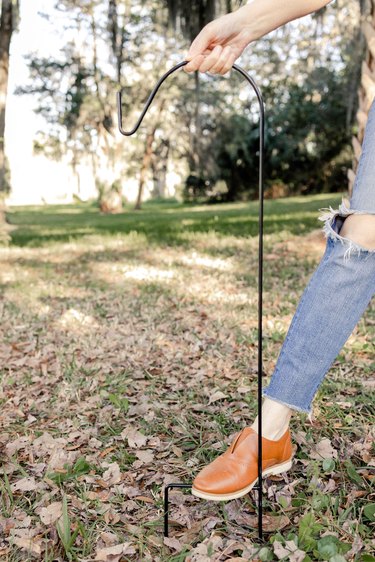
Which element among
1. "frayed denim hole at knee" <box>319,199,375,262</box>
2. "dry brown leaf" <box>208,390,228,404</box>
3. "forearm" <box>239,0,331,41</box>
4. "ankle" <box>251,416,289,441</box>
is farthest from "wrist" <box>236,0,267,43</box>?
"dry brown leaf" <box>208,390,228,404</box>

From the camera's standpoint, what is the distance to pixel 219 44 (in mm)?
1563

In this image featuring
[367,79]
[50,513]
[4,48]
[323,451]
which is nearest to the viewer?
[50,513]

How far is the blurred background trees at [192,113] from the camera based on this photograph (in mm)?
17188

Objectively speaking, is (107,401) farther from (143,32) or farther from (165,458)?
(143,32)

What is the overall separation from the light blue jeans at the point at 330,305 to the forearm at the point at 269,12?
0.35m

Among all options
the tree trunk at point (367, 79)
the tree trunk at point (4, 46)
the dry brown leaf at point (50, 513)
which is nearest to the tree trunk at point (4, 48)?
the tree trunk at point (4, 46)

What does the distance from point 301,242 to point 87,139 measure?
1368 cm

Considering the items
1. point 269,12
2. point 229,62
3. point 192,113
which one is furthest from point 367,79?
point 192,113

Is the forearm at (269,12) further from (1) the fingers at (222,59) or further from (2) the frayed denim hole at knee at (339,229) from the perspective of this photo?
(2) the frayed denim hole at knee at (339,229)

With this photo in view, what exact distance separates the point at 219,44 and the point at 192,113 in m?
19.1

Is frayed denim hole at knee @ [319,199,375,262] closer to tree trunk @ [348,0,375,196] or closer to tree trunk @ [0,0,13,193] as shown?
tree trunk @ [348,0,375,196]

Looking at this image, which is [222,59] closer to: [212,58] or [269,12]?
[212,58]

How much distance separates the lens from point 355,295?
1.51 meters

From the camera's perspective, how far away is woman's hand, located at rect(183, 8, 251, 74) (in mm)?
1538
